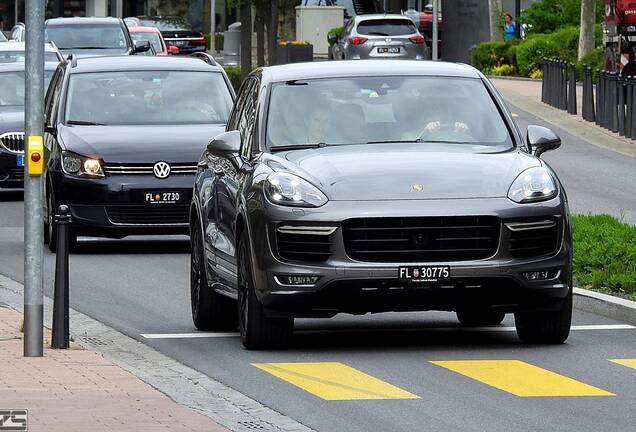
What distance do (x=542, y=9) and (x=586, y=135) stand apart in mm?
30261

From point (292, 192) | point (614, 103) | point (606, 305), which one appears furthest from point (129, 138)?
point (614, 103)

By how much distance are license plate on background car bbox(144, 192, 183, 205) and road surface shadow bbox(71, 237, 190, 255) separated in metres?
0.76

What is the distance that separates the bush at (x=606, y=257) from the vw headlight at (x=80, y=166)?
4.59 metres

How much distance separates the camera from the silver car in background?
186ft

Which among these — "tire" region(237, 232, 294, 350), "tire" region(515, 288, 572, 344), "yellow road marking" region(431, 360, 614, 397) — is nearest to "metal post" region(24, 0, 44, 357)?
"tire" region(237, 232, 294, 350)

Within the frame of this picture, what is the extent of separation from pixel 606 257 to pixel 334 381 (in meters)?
5.64

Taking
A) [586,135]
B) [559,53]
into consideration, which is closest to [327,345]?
[586,135]

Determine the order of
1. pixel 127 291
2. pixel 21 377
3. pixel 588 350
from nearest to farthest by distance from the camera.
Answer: pixel 21 377 < pixel 588 350 < pixel 127 291

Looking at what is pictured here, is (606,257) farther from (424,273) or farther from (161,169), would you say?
(161,169)

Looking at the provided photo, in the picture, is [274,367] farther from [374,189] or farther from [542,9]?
[542,9]

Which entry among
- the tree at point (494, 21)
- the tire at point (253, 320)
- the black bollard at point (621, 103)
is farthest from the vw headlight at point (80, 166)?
the tree at point (494, 21)

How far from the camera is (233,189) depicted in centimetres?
1247

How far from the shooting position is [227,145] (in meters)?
12.5

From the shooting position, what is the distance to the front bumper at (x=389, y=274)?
1141 centimetres
